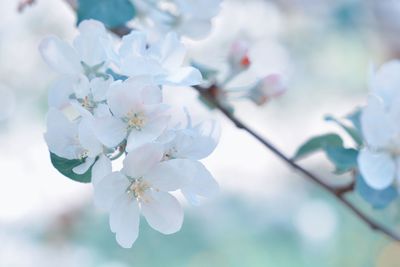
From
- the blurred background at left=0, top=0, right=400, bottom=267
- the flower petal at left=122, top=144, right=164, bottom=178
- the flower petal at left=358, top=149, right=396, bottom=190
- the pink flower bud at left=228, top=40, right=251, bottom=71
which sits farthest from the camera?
the blurred background at left=0, top=0, right=400, bottom=267

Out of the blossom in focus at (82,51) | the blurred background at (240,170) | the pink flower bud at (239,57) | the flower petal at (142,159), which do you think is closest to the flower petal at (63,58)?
the blossom in focus at (82,51)

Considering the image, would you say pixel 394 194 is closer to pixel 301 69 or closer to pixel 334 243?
pixel 334 243

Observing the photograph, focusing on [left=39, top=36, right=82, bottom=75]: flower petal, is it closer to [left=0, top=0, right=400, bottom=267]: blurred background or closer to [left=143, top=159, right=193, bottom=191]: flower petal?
[left=143, top=159, right=193, bottom=191]: flower petal

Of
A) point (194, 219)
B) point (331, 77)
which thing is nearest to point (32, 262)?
point (194, 219)

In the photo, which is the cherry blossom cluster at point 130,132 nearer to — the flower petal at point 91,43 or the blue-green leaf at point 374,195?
the flower petal at point 91,43

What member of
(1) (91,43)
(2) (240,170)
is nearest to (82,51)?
(1) (91,43)

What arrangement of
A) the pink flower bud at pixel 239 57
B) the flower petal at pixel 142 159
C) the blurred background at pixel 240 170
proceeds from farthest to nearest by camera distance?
the blurred background at pixel 240 170 < the pink flower bud at pixel 239 57 < the flower petal at pixel 142 159

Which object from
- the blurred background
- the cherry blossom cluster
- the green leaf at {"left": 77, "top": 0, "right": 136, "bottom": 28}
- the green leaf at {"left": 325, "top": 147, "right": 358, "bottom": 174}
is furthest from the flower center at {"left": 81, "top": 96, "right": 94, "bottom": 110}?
the blurred background

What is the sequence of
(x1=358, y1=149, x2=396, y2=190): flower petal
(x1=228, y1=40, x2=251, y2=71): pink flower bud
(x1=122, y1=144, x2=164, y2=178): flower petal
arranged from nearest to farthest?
(x1=122, y1=144, x2=164, y2=178): flower petal
(x1=358, y1=149, x2=396, y2=190): flower petal
(x1=228, y1=40, x2=251, y2=71): pink flower bud
